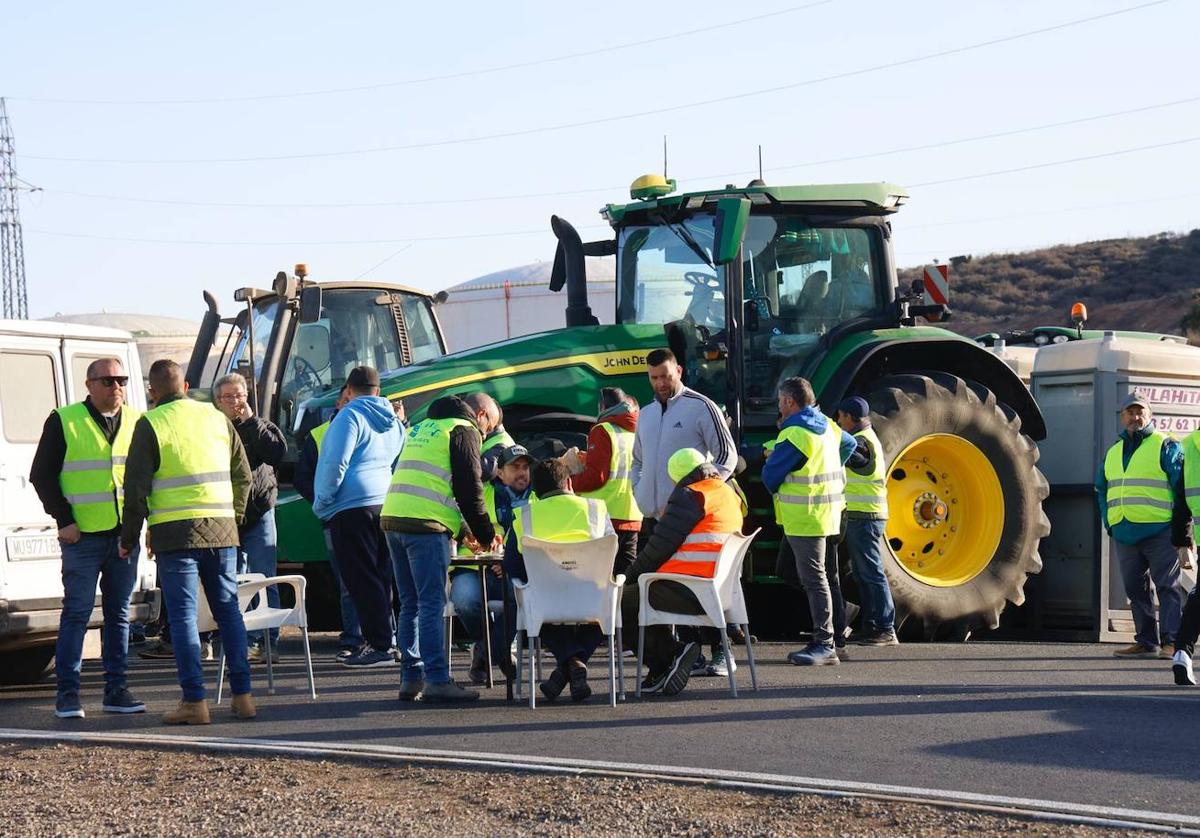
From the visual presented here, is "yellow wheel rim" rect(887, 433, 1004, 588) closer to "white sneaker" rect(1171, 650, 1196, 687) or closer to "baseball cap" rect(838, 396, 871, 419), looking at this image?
"baseball cap" rect(838, 396, 871, 419)

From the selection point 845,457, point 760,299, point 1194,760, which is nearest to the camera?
point 1194,760

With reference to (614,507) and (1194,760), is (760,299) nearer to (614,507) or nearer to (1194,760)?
(614,507)

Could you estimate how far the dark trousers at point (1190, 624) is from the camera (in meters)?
9.45

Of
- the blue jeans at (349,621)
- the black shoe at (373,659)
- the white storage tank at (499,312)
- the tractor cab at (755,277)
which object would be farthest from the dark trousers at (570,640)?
the white storage tank at (499,312)

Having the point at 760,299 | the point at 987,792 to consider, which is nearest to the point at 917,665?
the point at 760,299

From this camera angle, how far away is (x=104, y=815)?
617 cm

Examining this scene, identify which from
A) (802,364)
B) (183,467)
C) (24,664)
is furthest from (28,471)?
(802,364)

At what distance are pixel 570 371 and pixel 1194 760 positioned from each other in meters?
5.92

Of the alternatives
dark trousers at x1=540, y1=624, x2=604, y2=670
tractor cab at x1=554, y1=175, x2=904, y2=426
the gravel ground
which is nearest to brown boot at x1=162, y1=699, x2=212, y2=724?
the gravel ground

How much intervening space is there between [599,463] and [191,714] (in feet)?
9.37

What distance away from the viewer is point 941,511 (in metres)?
12.5

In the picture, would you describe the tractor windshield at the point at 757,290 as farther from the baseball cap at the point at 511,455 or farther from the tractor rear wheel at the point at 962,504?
the baseball cap at the point at 511,455

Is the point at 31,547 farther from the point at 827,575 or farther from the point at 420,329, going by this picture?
the point at 420,329

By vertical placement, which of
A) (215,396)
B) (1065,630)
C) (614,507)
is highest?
(215,396)
